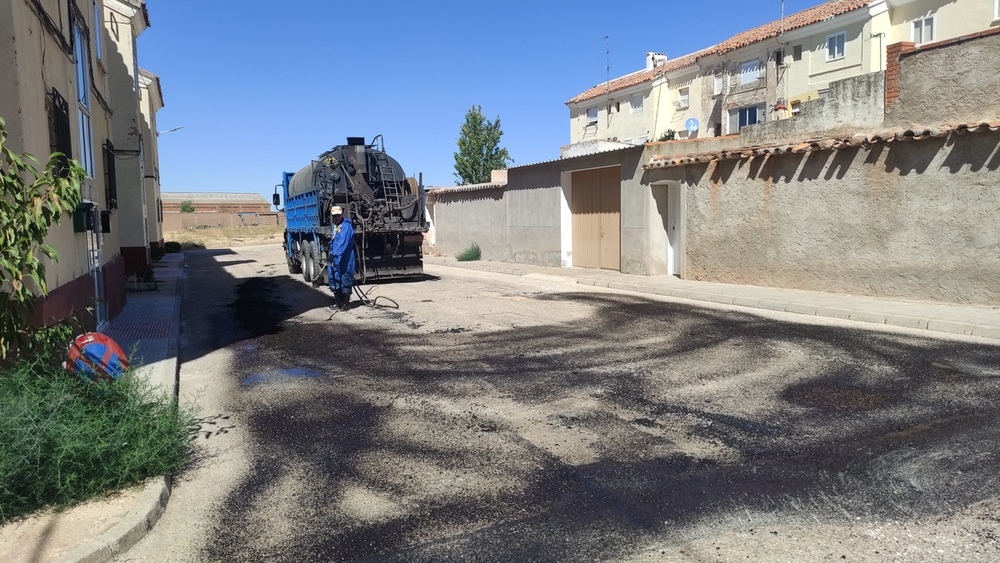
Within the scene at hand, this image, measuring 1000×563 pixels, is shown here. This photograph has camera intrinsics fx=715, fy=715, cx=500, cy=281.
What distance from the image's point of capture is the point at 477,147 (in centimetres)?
4847

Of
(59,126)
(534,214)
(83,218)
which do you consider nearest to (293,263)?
(534,214)

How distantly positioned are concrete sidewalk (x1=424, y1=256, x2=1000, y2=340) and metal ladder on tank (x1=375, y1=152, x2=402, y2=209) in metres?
4.87

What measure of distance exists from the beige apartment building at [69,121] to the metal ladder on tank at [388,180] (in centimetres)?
580

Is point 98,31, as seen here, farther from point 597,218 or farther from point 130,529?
point 130,529

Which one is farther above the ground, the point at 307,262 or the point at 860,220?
the point at 860,220

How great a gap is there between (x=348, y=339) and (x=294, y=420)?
383cm

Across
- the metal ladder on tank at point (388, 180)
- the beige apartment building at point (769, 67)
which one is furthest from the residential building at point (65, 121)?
the beige apartment building at point (769, 67)

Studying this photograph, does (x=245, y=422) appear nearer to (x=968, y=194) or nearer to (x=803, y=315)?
(x=803, y=315)

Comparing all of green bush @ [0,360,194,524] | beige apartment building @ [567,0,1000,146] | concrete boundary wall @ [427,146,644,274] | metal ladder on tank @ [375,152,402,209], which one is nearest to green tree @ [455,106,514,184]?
beige apartment building @ [567,0,1000,146]

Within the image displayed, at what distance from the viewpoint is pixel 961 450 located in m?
4.96

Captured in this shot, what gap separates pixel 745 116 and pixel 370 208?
25719mm

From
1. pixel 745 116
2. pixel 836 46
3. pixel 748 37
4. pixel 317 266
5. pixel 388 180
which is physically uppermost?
pixel 748 37

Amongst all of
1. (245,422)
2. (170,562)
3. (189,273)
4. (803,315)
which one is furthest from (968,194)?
(189,273)

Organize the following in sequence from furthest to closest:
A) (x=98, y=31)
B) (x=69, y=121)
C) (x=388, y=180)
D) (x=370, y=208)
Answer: (x=388, y=180) → (x=370, y=208) → (x=98, y=31) → (x=69, y=121)
